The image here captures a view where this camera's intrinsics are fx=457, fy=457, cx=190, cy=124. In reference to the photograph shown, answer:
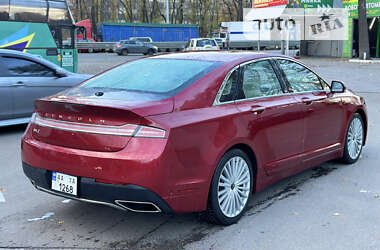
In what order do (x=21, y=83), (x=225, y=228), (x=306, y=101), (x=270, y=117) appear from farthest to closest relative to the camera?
(x=21, y=83)
(x=306, y=101)
(x=270, y=117)
(x=225, y=228)

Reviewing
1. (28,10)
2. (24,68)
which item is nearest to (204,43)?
(28,10)

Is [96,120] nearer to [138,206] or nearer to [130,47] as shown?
[138,206]

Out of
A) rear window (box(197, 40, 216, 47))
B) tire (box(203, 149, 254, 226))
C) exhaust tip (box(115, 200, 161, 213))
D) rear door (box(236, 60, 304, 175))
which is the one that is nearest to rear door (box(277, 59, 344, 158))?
rear door (box(236, 60, 304, 175))

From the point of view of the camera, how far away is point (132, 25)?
50.6m

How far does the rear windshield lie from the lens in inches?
159

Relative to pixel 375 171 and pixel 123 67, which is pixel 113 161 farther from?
pixel 375 171

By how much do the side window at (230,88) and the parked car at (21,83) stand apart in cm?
531

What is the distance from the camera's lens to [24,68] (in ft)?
27.9

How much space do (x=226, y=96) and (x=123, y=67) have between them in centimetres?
128

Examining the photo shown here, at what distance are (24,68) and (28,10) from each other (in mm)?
9248

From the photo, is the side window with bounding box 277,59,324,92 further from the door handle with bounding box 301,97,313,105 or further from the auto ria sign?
the auto ria sign

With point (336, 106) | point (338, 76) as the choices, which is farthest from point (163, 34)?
point (336, 106)

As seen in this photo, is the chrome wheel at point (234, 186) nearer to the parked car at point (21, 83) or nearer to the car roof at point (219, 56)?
the car roof at point (219, 56)

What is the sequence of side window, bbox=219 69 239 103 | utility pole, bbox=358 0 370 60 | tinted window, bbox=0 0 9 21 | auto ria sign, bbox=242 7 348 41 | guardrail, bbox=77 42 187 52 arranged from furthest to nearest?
A: guardrail, bbox=77 42 187 52, auto ria sign, bbox=242 7 348 41, utility pole, bbox=358 0 370 60, tinted window, bbox=0 0 9 21, side window, bbox=219 69 239 103
